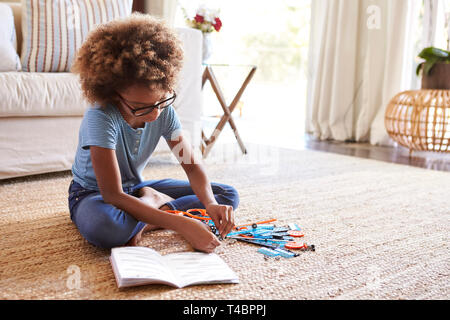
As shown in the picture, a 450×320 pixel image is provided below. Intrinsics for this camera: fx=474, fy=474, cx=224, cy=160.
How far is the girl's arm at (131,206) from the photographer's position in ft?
3.87

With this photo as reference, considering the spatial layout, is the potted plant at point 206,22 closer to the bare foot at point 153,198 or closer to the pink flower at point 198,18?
the pink flower at point 198,18

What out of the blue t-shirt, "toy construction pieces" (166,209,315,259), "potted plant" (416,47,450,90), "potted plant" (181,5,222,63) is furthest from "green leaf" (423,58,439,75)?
the blue t-shirt

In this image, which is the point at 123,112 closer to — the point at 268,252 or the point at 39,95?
the point at 268,252

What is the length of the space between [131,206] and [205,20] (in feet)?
5.94

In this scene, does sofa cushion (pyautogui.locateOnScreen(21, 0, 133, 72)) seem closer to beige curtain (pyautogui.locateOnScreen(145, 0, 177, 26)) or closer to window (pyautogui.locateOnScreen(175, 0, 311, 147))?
beige curtain (pyautogui.locateOnScreen(145, 0, 177, 26))

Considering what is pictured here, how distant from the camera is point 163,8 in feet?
14.0

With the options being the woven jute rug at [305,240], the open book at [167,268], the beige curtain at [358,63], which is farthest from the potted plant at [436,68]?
the open book at [167,268]

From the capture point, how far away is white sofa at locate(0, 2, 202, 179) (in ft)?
6.34

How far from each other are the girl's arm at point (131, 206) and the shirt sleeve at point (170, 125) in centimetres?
24

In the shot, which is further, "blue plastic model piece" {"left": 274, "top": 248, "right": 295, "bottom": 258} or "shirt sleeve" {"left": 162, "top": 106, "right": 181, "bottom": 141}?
"shirt sleeve" {"left": 162, "top": 106, "right": 181, "bottom": 141}

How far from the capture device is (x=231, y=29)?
471 centimetres

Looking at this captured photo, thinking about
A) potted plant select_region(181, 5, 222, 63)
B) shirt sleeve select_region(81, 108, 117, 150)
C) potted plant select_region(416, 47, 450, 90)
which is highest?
potted plant select_region(181, 5, 222, 63)

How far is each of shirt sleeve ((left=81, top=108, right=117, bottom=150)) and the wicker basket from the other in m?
2.25
